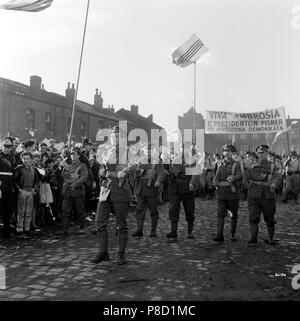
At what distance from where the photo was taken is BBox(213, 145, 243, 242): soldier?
8.40 meters

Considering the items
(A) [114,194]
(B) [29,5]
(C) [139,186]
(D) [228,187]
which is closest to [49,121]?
(B) [29,5]

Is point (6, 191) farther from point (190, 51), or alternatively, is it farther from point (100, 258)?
point (190, 51)

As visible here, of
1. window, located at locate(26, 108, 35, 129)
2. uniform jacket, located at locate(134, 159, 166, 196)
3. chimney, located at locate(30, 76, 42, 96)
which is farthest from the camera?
chimney, located at locate(30, 76, 42, 96)

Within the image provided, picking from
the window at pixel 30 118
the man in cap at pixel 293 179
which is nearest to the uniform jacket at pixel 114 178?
the man in cap at pixel 293 179

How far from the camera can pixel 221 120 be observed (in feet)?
66.4

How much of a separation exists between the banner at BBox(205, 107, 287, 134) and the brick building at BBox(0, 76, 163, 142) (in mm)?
12847

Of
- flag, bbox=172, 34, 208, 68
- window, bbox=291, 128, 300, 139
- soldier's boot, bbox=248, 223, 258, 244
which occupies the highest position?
window, bbox=291, 128, 300, 139

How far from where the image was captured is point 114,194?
6.50 meters

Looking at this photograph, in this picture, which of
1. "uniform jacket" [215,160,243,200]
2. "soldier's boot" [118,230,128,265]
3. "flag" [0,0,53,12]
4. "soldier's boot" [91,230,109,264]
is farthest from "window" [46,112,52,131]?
"soldier's boot" [118,230,128,265]

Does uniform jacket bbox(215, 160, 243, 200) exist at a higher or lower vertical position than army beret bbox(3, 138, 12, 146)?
lower

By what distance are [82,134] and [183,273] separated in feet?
103

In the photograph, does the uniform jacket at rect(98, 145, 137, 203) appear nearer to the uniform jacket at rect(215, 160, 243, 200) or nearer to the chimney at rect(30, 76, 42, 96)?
the uniform jacket at rect(215, 160, 243, 200)

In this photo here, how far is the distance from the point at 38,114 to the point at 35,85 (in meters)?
2.65
